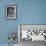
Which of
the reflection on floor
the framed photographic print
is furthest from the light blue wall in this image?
the reflection on floor

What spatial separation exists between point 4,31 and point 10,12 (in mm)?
690

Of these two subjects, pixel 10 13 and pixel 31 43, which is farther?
pixel 10 13

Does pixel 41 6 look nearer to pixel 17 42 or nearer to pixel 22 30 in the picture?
pixel 22 30

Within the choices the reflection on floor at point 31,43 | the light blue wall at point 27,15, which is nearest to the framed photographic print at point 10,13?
the light blue wall at point 27,15

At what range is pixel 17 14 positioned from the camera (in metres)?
4.55

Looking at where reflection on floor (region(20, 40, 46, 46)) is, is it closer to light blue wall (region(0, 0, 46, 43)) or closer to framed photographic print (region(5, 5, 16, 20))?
light blue wall (region(0, 0, 46, 43))

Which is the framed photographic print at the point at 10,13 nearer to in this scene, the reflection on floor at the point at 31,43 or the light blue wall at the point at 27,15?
the light blue wall at the point at 27,15

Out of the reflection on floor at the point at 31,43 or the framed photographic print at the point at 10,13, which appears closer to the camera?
the reflection on floor at the point at 31,43

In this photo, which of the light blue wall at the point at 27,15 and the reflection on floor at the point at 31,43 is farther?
the light blue wall at the point at 27,15

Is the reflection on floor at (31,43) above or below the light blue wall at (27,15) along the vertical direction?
below

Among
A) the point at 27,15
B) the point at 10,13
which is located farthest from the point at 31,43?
the point at 10,13

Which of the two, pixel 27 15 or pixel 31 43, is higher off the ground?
pixel 27 15

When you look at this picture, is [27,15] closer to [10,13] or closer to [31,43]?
[10,13]

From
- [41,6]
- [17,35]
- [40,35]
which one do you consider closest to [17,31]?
[17,35]
